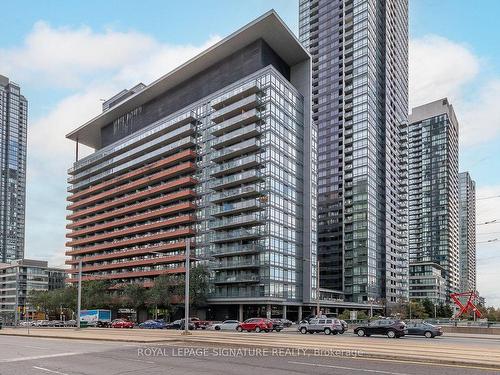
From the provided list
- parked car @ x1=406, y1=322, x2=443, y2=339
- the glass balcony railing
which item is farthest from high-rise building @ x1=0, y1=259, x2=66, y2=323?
parked car @ x1=406, y1=322, x2=443, y2=339

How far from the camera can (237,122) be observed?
9519cm

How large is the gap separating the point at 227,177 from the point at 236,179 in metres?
3.30

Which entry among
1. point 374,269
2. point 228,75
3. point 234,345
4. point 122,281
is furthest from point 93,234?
point 234,345

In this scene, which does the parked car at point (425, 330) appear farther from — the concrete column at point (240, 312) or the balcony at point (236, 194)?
the balcony at point (236, 194)

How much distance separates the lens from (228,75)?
10256 centimetres

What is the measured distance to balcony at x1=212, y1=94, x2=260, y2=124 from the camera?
93000mm

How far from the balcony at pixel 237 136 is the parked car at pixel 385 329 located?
55181mm

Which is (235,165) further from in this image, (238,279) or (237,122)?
(238,279)

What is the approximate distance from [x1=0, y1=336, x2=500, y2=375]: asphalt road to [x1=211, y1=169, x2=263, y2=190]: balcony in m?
67.5

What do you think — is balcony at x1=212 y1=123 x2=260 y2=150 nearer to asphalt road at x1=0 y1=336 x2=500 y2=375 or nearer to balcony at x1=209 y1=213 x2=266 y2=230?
balcony at x1=209 y1=213 x2=266 y2=230

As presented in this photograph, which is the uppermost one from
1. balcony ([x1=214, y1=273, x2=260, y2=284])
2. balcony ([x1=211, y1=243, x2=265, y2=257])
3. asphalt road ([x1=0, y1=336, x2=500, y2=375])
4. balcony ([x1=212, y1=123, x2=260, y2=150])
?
→ balcony ([x1=212, y1=123, x2=260, y2=150])

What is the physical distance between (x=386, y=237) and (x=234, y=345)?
424 ft

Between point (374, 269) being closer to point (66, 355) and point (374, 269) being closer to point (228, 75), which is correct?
point (228, 75)

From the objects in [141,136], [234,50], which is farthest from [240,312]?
[234,50]
